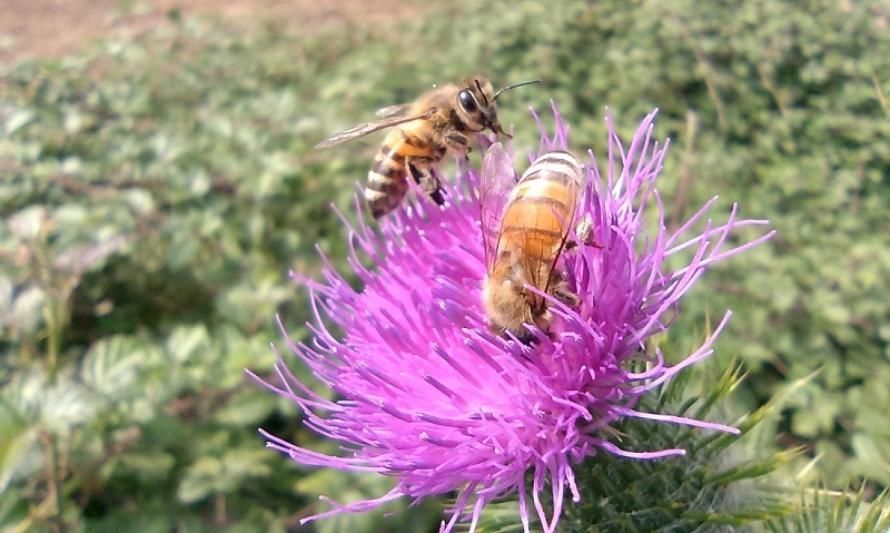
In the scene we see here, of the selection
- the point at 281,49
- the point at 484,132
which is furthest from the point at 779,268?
the point at 281,49

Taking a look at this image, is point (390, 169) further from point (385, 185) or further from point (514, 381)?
point (514, 381)

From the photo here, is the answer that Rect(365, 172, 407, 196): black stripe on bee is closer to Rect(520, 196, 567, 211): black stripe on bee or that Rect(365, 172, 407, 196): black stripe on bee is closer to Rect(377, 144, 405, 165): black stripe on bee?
Rect(377, 144, 405, 165): black stripe on bee

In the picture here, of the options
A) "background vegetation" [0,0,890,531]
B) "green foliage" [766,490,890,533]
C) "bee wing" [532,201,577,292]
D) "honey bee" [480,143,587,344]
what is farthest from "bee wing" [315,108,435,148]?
"green foliage" [766,490,890,533]

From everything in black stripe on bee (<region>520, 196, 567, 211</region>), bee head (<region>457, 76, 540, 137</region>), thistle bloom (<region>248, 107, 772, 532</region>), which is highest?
bee head (<region>457, 76, 540, 137</region>)

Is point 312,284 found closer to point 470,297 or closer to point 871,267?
point 470,297

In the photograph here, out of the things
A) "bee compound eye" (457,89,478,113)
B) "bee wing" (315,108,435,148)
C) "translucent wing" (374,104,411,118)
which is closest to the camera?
"bee compound eye" (457,89,478,113)

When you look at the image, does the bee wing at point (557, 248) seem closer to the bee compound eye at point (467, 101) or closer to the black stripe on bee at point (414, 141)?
the bee compound eye at point (467, 101)
